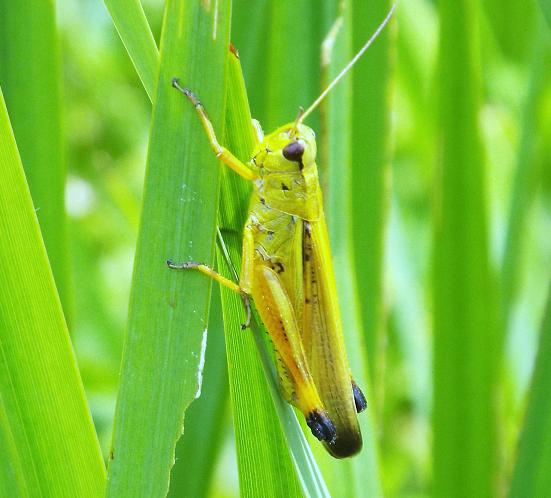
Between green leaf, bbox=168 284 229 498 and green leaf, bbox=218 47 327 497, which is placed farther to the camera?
green leaf, bbox=168 284 229 498

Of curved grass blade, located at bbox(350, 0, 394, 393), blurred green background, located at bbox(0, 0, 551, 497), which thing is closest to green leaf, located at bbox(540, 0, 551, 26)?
blurred green background, located at bbox(0, 0, 551, 497)

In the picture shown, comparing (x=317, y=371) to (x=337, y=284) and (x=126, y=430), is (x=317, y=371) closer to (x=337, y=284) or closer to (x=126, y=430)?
(x=337, y=284)

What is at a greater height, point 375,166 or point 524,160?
point 524,160

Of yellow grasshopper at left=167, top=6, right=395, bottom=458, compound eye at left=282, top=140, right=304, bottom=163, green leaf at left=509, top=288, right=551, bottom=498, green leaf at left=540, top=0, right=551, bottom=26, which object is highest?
green leaf at left=540, top=0, right=551, bottom=26

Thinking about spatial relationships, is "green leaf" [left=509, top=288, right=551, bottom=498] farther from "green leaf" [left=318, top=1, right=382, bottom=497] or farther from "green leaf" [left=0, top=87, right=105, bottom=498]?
"green leaf" [left=0, top=87, right=105, bottom=498]

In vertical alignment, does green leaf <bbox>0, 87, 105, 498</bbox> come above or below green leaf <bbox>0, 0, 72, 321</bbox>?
below

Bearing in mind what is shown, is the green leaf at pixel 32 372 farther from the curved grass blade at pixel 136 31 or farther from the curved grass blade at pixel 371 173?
the curved grass blade at pixel 371 173

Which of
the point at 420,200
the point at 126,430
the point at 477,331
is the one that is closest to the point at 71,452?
the point at 126,430
